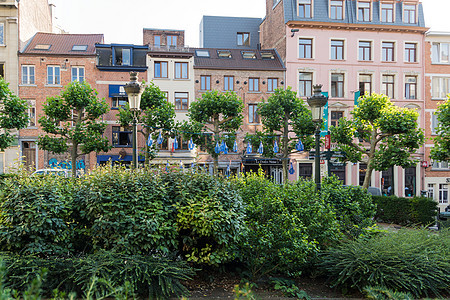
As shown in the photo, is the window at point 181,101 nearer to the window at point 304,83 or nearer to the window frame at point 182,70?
the window frame at point 182,70

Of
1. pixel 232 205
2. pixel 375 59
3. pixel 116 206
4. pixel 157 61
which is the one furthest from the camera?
pixel 375 59

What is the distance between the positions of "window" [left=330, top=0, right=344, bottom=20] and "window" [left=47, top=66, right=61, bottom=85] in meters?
25.7

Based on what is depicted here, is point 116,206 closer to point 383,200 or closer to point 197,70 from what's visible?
point 383,200

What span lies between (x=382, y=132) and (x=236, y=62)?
52.5 ft

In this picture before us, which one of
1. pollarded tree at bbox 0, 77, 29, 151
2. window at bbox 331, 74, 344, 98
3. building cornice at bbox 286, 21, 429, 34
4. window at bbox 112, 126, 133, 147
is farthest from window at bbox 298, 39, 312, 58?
pollarded tree at bbox 0, 77, 29, 151

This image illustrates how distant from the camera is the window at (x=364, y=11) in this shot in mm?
34156

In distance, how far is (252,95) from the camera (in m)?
32.9

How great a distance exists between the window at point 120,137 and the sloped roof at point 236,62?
868 centimetres

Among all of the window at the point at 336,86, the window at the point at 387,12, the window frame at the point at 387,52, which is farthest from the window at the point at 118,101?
the window at the point at 387,12

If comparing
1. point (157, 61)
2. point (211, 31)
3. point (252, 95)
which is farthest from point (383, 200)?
point (211, 31)

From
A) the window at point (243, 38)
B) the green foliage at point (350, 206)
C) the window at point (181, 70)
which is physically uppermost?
the window at point (243, 38)

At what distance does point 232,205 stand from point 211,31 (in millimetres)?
38365

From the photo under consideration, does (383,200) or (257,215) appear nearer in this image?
(257,215)

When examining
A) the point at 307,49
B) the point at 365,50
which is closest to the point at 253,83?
the point at 307,49
